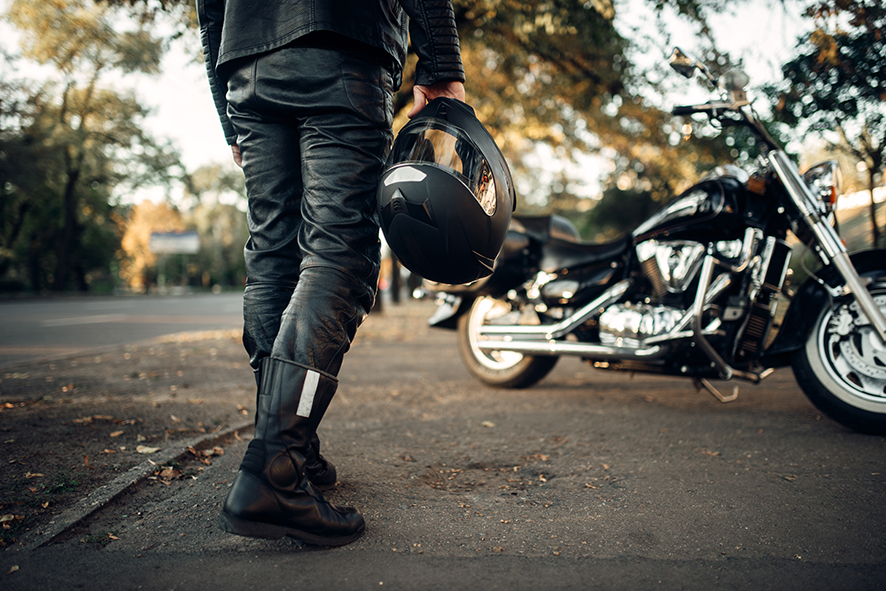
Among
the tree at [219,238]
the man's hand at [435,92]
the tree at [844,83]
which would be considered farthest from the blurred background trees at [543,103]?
the tree at [219,238]

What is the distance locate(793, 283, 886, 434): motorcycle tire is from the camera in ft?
8.25

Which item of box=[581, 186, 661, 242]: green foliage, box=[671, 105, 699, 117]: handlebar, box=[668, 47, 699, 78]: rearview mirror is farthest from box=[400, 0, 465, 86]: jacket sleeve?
box=[581, 186, 661, 242]: green foliage

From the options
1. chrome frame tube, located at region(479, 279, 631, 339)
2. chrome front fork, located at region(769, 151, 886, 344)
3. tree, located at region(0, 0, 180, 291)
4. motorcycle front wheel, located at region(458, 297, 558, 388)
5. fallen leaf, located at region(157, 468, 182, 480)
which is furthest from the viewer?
tree, located at region(0, 0, 180, 291)

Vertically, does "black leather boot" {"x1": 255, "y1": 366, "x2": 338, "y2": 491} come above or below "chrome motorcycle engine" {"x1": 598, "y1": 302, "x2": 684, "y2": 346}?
below

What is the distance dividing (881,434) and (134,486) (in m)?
3.02

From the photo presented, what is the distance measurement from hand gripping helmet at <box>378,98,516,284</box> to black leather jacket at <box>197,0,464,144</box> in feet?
0.52

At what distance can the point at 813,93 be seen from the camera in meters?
5.06

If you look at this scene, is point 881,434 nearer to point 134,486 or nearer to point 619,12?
point 134,486

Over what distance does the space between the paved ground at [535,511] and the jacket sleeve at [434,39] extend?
4.52ft

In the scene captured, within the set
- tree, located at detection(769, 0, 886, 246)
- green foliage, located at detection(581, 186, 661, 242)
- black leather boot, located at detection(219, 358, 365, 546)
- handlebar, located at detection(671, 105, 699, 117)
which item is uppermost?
green foliage, located at detection(581, 186, 661, 242)

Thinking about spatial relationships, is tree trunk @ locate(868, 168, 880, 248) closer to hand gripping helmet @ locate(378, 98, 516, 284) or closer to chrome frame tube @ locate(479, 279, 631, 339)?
chrome frame tube @ locate(479, 279, 631, 339)

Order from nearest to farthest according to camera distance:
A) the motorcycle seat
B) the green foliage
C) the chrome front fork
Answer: the chrome front fork < the motorcycle seat < the green foliage

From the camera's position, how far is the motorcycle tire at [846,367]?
2516mm

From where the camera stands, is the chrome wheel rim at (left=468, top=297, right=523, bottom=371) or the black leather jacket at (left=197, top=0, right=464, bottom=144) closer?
the black leather jacket at (left=197, top=0, right=464, bottom=144)
